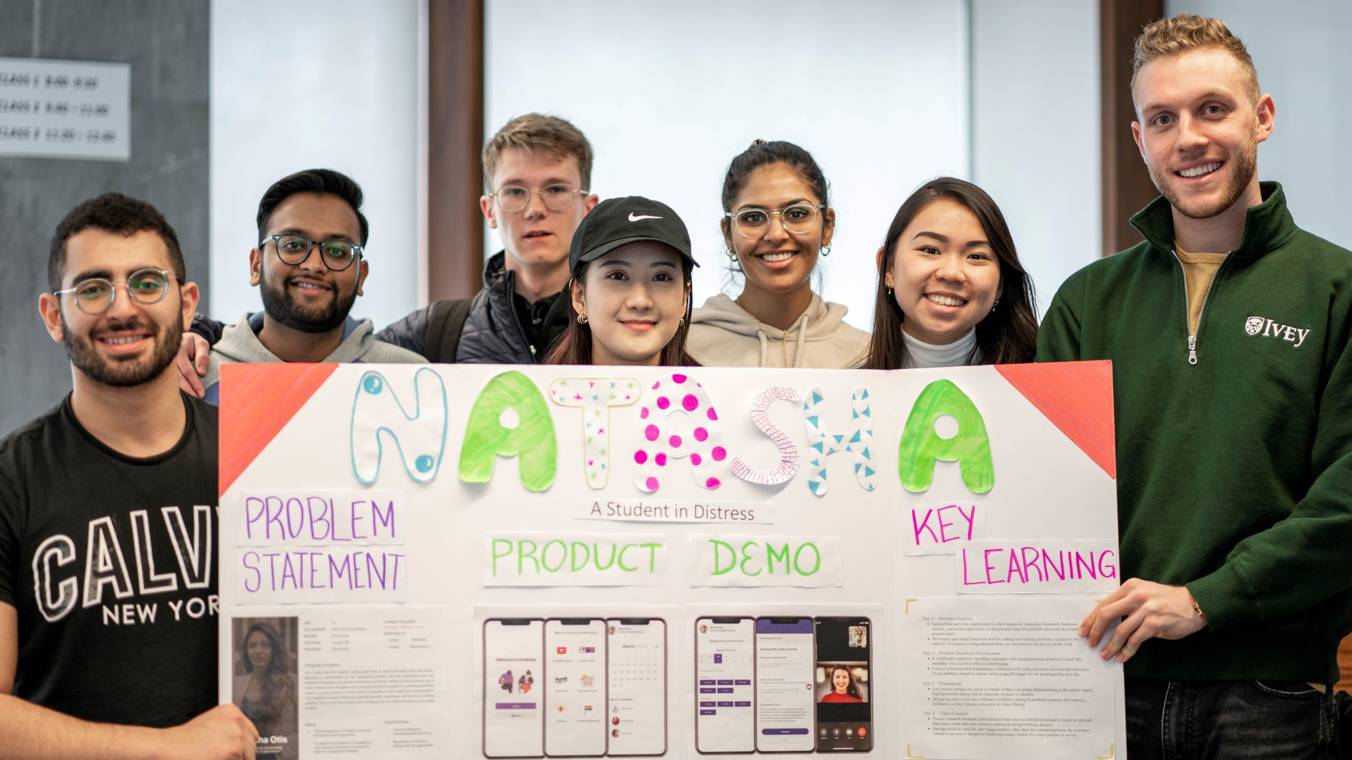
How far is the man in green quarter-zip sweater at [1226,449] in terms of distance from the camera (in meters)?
Result: 2.02

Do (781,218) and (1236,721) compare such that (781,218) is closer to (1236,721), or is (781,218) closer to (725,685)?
(725,685)

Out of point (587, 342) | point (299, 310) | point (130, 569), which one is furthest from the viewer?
point (299, 310)

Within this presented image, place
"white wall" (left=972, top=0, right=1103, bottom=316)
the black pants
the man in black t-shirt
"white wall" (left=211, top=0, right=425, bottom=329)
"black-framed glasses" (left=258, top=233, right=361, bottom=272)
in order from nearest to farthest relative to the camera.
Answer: the man in black t-shirt, the black pants, "black-framed glasses" (left=258, top=233, right=361, bottom=272), "white wall" (left=211, top=0, right=425, bottom=329), "white wall" (left=972, top=0, right=1103, bottom=316)

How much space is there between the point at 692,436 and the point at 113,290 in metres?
1.02

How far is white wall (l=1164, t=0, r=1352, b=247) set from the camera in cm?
358

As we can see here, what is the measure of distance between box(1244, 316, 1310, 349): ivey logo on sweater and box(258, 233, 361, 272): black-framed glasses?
6.01ft

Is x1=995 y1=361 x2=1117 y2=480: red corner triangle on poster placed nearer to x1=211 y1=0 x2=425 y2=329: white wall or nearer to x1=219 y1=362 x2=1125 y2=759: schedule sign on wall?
x1=219 y1=362 x2=1125 y2=759: schedule sign on wall

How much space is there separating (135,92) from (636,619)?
8.42 feet

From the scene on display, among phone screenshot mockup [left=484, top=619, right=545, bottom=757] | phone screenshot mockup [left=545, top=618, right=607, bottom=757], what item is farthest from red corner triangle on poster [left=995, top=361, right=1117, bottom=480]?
phone screenshot mockup [left=484, top=619, right=545, bottom=757]

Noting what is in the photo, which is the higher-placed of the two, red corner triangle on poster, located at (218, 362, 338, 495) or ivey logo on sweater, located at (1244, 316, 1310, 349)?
ivey logo on sweater, located at (1244, 316, 1310, 349)

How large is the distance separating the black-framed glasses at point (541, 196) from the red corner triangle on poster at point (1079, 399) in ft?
4.41

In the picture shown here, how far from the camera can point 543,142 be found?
10.1 ft

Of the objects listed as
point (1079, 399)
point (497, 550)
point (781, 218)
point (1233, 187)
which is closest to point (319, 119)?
point (781, 218)

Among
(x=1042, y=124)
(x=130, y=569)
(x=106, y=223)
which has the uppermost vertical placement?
(x=1042, y=124)
